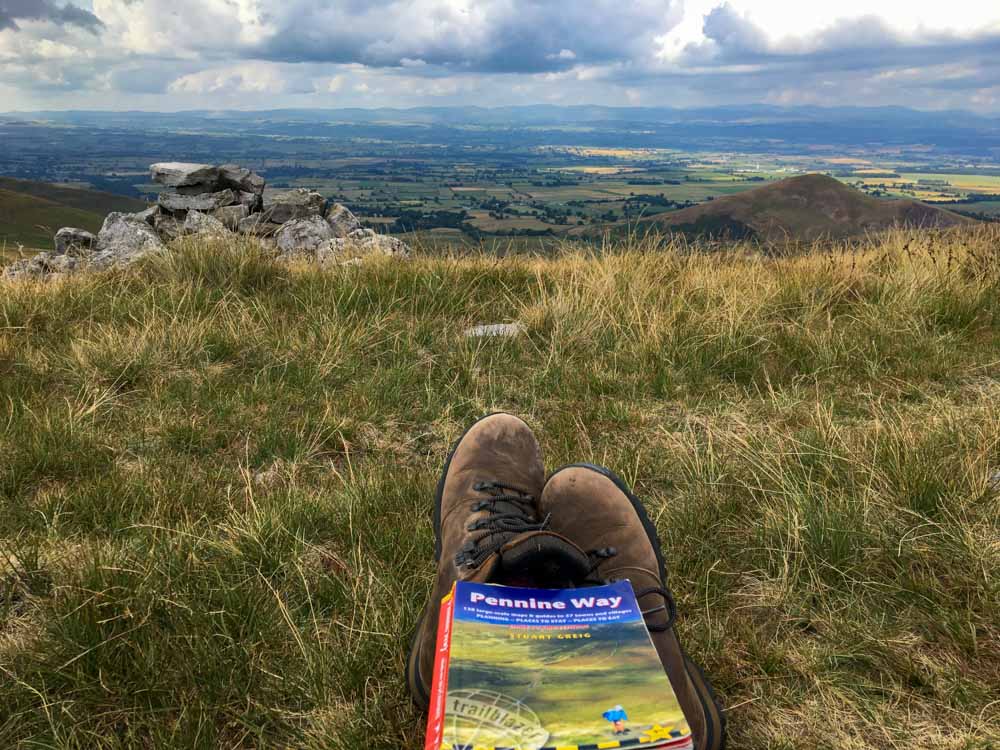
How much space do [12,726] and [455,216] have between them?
61.3 ft

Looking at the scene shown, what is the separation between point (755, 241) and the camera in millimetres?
7047

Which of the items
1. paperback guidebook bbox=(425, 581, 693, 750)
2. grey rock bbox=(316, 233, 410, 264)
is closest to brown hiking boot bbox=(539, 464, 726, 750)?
paperback guidebook bbox=(425, 581, 693, 750)

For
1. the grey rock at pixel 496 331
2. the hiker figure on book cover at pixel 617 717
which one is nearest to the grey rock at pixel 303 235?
the grey rock at pixel 496 331

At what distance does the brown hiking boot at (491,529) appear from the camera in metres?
1.49

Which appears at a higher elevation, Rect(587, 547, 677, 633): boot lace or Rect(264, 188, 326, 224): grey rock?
Rect(264, 188, 326, 224): grey rock

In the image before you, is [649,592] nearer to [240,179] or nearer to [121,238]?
[121,238]

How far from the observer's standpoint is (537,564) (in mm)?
1504

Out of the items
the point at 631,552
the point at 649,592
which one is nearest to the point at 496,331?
the point at 631,552

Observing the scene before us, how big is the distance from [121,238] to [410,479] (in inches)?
310

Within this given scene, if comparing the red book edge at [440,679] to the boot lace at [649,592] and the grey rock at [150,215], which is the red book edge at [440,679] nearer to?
the boot lace at [649,592]

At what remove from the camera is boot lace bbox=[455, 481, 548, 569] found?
171 centimetres

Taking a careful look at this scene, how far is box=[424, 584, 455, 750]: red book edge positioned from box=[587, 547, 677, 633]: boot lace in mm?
389

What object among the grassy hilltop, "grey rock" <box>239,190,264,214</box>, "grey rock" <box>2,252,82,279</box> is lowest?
the grassy hilltop

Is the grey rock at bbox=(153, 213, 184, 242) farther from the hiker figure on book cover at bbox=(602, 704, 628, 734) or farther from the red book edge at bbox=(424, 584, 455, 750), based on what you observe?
the hiker figure on book cover at bbox=(602, 704, 628, 734)
